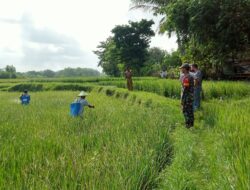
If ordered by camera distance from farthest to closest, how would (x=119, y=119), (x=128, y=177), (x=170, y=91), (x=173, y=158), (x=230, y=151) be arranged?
(x=170, y=91)
(x=119, y=119)
(x=173, y=158)
(x=230, y=151)
(x=128, y=177)

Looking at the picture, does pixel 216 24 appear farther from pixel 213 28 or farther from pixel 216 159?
pixel 216 159

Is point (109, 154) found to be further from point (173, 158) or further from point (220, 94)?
point (220, 94)

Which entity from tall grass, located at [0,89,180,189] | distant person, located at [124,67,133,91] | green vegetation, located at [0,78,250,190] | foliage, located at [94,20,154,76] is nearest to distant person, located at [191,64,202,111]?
green vegetation, located at [0,78,250,190]

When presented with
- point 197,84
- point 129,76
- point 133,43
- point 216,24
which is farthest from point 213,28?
point 133,43

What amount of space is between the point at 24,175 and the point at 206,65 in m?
13.7

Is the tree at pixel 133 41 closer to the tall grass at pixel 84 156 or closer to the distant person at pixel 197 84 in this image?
the distant person at pixel 197 84

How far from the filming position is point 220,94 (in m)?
10.7

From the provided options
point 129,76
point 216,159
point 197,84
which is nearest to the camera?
point 216,159

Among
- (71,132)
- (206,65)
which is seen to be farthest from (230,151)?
(206,65)

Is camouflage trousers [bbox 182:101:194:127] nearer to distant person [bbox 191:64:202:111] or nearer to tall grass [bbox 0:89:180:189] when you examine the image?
tall grass [bbox 0:89:180:189]

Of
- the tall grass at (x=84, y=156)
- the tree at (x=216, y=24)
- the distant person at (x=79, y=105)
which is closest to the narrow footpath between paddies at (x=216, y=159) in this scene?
the tall grass at (x=84, y=156)

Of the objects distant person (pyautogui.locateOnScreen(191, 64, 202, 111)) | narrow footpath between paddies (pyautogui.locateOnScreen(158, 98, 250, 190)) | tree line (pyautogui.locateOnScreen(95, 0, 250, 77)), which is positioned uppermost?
tree line (pyautogui.locateOnScreen(95, 0, 250, 77))

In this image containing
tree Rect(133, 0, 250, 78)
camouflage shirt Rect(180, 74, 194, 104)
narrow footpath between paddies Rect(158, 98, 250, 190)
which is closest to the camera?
narrow footpath between paddies Rect(158, 98, 250, 190)

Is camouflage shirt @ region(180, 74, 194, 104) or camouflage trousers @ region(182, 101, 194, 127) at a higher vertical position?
camouflage shirt @ region(180, 74, 194, 104)
